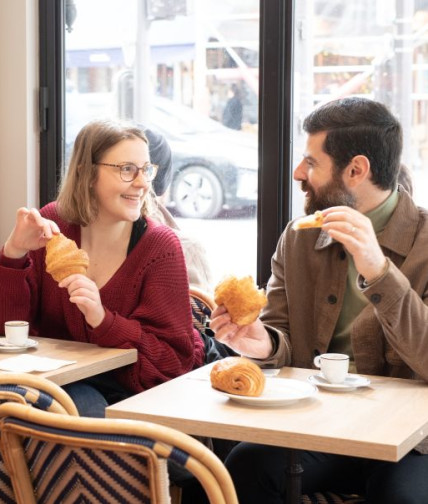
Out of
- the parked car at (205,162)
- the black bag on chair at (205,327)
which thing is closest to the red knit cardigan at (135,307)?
the black bag on chair at (205,327)

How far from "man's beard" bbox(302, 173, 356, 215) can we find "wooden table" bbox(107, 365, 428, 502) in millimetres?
585

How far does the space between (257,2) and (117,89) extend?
830mm

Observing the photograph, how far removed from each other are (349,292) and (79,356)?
2.65ft

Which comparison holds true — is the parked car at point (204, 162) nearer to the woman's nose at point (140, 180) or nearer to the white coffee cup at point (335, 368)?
the woman's nose at point (140, 180)

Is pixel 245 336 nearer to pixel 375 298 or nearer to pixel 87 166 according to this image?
pixel 375 298

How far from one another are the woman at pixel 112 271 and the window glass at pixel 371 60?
3.35ft

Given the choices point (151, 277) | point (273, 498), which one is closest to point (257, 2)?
point (151, 277)

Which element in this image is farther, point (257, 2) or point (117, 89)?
point (117, 89)

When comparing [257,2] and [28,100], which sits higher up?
[257,2]

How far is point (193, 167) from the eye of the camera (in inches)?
166

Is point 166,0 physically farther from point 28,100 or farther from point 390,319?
point 390,319

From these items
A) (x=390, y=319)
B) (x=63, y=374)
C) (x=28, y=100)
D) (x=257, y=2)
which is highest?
Result: (x=257, y=2)

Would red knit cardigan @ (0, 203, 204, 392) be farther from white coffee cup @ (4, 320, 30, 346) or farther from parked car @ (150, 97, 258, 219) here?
parked car @ (150, 97, 258, 219)

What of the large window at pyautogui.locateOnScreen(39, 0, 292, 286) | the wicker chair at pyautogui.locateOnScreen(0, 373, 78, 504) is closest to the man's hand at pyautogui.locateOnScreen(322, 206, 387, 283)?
the wicker chair at pyautogui.locateOnScreen(0, 373, 78, 504)
